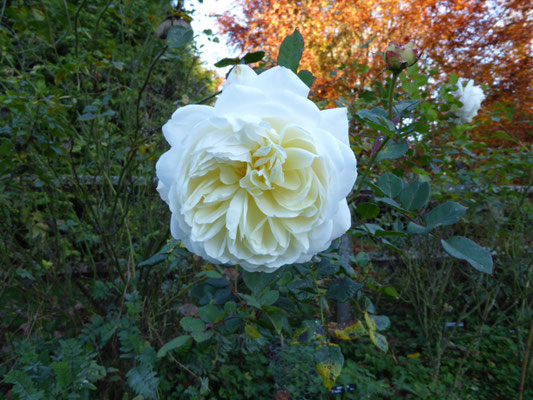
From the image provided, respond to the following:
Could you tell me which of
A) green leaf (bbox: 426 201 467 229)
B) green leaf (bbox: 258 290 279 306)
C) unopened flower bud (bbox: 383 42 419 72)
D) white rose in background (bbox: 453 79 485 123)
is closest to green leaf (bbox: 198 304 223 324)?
green leaf (bbox: 258 290 279 306)

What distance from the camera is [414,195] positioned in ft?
2.32

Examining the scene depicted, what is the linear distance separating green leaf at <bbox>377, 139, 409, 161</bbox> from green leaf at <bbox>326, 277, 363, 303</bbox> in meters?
0.29

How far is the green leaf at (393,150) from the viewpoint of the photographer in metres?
0.67

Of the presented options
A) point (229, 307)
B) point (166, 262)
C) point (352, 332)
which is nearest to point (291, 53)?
point (229, 307)

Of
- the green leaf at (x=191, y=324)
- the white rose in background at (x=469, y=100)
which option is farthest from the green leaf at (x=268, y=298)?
the white rose in background at (x=469, y=100)

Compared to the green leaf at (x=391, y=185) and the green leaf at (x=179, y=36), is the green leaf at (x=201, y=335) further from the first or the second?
the green leaf at (x=179, y=36)

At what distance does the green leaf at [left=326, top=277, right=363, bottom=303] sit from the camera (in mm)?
735

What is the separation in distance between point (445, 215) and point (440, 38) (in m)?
5.48

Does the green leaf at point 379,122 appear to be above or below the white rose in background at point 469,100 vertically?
below

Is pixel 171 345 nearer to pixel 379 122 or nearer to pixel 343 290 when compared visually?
pixel 343 290

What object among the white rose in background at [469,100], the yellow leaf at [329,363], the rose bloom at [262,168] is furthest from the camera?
the white rose in background at [469,100]

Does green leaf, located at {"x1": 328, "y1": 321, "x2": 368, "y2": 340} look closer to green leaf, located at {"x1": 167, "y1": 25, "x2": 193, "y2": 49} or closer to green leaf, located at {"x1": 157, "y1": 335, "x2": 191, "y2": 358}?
green leaf, located at {"x1": 157, "y1": 335, "x2": 191, "y2": 358}

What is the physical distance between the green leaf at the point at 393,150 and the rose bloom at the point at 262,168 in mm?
196

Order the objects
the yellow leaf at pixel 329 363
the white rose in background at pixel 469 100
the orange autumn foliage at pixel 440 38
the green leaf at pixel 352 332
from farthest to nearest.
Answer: the orange autumn foliage at pixel 440 38
the white rose in background at pixel 469 100
the green leaf at pixel 352 332
the yellow leaf at pixel 329 363
